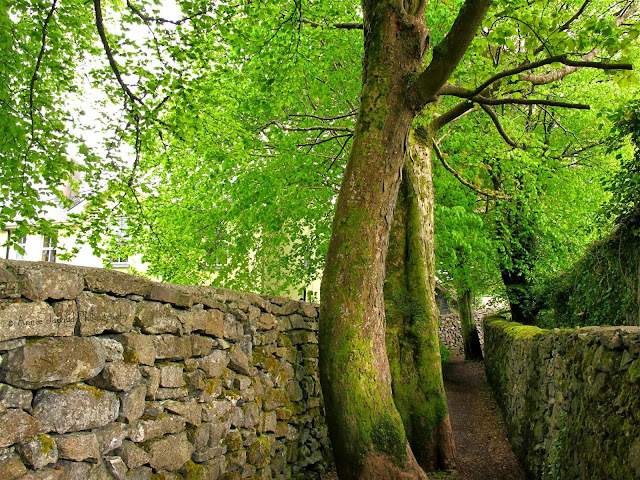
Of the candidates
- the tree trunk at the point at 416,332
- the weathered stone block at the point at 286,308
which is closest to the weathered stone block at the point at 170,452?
the weathered stone block at the point at 286,308

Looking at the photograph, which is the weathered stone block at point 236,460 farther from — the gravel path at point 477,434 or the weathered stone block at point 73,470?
the gravel path at point 477,434

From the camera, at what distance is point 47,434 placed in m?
2.92

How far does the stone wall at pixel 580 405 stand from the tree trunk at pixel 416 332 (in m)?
1.18

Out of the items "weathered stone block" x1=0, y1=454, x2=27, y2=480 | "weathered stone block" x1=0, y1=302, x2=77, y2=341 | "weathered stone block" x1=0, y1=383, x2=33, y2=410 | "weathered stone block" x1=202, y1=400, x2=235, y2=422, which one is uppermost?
"weathered stone block" x1=0, y1=302, x2=77, y2=341

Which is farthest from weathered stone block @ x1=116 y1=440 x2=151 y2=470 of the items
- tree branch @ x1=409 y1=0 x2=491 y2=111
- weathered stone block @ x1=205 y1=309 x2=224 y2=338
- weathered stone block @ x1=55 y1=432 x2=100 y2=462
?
tree branch @ x1=409 y1=0 x2=491 y2=111

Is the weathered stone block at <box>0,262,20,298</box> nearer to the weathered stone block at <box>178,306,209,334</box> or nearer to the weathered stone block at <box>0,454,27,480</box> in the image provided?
the weathered stone block at <box>0,454,27,480</box>

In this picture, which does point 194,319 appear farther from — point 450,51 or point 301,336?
point 450,51

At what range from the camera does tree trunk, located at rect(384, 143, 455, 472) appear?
684cm

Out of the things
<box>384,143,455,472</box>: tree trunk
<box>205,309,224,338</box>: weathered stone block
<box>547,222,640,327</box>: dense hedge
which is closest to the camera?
<box>205,309,224,338</box>: weathered stone block

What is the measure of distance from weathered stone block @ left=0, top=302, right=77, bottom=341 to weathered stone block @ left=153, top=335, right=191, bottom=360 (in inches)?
34.4

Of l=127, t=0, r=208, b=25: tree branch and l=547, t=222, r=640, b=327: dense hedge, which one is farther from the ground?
l=127, t=0, r=208, b=25: tree branch

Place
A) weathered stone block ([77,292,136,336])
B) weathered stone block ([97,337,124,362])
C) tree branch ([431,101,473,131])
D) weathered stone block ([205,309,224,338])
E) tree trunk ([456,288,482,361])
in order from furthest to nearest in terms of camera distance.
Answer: tree trunk ([456,288,482,361]) → tree branch ([431,101,473,131]) → weathered stone block ([205,309,224,338]) → weathered stone block ([97,337,124,362]) → weathered stone block ([77,292,136,336])

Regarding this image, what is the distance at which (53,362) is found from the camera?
9.78 ft

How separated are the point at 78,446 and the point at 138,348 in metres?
0.78
